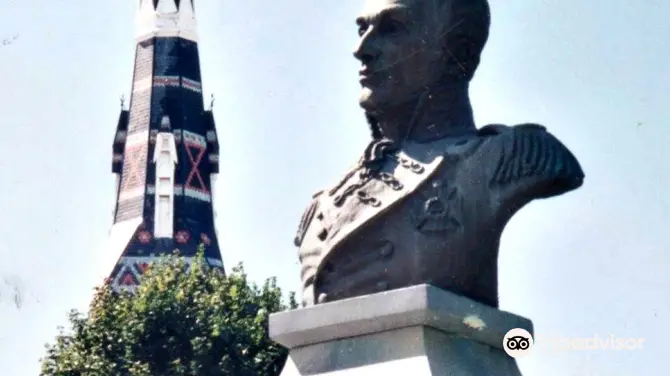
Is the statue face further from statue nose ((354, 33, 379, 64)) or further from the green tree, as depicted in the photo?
the green tree

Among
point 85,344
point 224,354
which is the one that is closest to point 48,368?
point 85,344

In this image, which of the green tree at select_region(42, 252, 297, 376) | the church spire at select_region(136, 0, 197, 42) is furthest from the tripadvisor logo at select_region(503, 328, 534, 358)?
the church spire at select_region(136, 0, 197, 42)

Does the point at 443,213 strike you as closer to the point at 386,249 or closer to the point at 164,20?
the point at 386,249

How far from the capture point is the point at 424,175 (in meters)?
11.6

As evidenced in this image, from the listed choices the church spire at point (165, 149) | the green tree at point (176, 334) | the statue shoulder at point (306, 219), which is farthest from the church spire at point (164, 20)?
the statue shoulder at point (306, 219)

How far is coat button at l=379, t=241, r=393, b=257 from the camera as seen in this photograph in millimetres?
11578

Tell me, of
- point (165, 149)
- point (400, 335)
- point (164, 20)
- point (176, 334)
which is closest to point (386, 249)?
point (400, 335)

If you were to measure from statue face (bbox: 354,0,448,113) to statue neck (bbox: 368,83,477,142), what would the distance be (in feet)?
0.19

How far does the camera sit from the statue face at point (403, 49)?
12.0 m

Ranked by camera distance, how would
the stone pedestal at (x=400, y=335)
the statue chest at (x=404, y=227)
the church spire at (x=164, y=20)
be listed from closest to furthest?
the stone pedestal at (x=400, y=335), the statue chest at (x=404, y=227), the church spire at (x=164, y=20)

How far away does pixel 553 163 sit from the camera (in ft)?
37.9

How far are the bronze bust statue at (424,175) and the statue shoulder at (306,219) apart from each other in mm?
20

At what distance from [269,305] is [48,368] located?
3685 mm

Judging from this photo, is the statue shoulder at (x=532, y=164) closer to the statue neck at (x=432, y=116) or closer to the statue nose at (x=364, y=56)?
the statue neck at (x=432, y=116)
